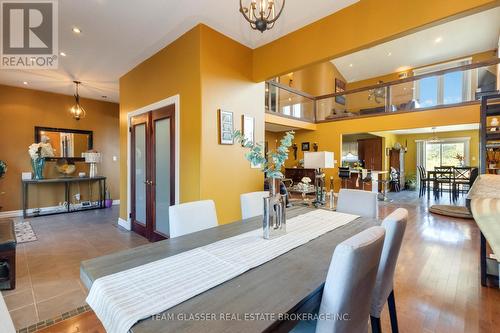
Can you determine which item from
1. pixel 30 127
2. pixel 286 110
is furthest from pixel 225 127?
pixel 30 127

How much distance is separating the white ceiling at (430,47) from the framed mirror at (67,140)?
8523 mm

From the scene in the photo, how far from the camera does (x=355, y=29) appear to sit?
8.07ft

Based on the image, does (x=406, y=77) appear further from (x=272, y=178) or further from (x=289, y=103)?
(x=272, y=178)

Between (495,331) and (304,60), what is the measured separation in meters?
3.02

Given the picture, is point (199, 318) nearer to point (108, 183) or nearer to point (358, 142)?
point (108, 183)

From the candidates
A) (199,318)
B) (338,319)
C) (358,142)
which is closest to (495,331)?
(338,319)

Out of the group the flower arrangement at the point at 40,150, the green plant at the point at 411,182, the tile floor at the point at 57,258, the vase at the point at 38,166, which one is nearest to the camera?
the tile floor at the point at 57,258

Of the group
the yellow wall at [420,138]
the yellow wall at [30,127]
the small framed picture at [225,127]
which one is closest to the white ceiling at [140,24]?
the small framed picture at [225,127]

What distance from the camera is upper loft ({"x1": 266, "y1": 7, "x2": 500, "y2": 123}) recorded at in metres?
5.68

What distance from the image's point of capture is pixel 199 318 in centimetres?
76

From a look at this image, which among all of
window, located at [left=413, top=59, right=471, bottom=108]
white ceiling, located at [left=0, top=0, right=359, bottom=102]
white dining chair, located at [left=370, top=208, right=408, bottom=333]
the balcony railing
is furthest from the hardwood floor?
window, located at [left=413, top=59, right=471, bottom=108]

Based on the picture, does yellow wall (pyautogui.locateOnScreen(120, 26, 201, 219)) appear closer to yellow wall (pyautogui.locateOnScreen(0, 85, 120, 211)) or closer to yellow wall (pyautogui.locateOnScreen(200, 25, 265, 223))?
yellow wall (pyautogui.locateOnScreen(200, 25, 265, 223))

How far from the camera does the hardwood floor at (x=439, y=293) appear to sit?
178cm

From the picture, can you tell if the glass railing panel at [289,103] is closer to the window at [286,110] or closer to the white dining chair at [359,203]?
the window at [286,110]
